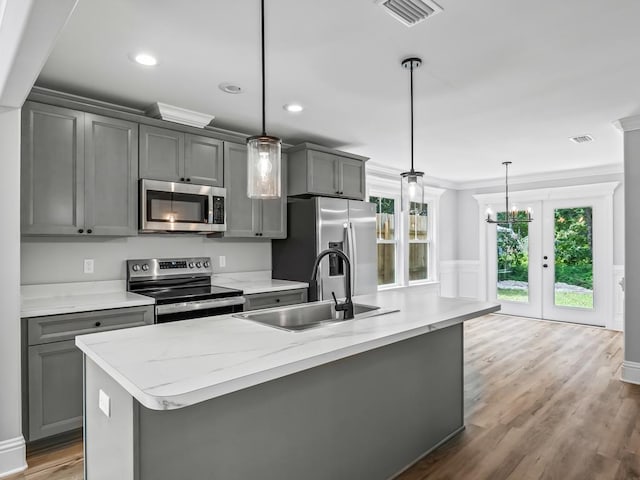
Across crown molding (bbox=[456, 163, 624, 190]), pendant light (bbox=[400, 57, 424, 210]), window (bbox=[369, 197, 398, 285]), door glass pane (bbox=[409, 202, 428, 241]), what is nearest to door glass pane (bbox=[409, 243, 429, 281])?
door glass pane (bbox=[409, 202, 428, 241])

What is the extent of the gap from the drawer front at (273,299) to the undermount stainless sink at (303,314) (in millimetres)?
1243

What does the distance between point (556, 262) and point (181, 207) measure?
579cm

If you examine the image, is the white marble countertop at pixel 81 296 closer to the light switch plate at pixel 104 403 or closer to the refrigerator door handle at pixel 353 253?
the refrigerator door handle at pixel 353 253

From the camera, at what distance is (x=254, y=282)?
416 cm

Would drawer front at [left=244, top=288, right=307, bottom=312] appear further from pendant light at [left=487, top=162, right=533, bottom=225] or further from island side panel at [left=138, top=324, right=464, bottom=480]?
pendant light at [left=487, top=162, right=533, bottom=225]

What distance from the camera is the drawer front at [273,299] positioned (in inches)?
141

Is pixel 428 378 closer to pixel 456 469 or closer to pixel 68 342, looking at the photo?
pixel 456 469

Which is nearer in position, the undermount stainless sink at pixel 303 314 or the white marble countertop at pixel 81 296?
the undermount stainless sink at pixel 303 314

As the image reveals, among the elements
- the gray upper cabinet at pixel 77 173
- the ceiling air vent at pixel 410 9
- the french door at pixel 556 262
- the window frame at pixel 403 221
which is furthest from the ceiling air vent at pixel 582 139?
the gray upper cabinet at pixel 77 173

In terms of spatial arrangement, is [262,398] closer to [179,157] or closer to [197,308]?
[197,308]

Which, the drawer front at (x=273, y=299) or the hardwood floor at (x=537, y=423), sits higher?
the drawer front at (x=273, y=299)

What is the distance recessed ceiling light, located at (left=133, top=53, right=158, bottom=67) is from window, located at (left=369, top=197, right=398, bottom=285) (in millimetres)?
3884

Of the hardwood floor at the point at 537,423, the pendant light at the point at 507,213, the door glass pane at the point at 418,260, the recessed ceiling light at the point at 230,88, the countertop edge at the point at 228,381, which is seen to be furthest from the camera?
the door glass pane at the point at 418,260

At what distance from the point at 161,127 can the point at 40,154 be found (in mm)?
895
